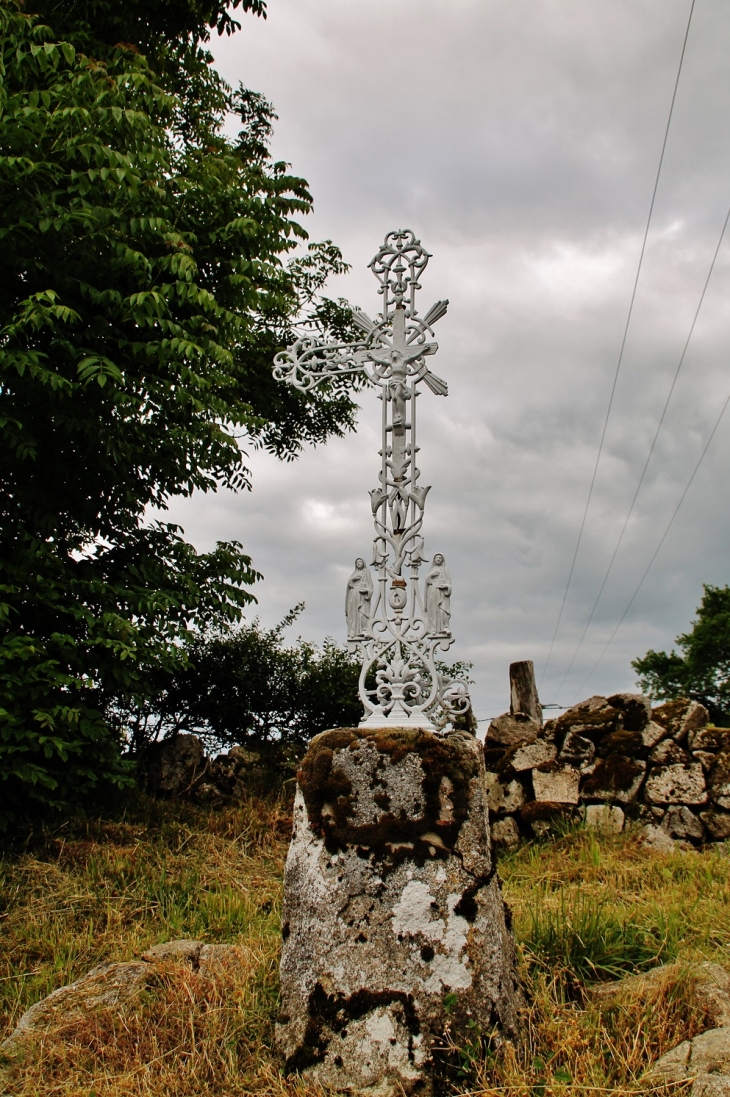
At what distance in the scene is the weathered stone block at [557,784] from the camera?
794 cm

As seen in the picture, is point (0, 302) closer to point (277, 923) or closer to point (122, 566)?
point (122, 566)

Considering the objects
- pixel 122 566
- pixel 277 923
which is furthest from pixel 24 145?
pixel 277 923

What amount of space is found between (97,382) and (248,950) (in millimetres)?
4728

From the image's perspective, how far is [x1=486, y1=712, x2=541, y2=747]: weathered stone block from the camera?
9055 millimetres

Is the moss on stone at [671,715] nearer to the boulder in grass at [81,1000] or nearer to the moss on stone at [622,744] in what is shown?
the moss on stone at [622,744]

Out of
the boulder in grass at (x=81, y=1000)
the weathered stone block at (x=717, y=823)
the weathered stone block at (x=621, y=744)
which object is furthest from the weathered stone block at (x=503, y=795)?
the boulder in grass at (x=81, y=1000)

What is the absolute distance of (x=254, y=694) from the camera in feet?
33.3

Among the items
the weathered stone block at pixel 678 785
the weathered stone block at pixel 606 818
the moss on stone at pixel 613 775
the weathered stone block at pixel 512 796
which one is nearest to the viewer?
the weathered stone block at pixel 606 818

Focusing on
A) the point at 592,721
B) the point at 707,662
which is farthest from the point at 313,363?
the point at 707,662

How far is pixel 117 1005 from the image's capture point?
4180 millimetres

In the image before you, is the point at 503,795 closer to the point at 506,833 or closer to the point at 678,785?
the point at 506,833

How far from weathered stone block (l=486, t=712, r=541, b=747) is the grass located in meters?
1.75

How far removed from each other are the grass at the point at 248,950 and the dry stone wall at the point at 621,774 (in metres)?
0.39

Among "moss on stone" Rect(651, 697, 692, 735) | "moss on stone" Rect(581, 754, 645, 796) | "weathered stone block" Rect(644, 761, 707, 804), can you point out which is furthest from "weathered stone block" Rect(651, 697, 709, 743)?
"moss on stone" Rect(581, 754, 645, 796)
